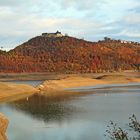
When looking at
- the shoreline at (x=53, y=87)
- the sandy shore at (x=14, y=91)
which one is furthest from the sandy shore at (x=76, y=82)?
the sandy shore at (x=14, y=91)

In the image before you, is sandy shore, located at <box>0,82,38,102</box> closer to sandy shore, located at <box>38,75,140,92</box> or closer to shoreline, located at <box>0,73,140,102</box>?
shoreline, located at <box>0,73,140,102</box>

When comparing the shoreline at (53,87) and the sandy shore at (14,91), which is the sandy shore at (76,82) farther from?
the sandy shore at (14,91)

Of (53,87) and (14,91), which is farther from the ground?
(14,91)

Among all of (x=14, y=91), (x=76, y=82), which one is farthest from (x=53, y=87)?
(x=14, y=91)

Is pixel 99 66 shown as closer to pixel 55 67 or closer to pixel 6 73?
pixel 55 67

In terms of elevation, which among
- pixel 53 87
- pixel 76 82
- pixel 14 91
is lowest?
pixel 53 87

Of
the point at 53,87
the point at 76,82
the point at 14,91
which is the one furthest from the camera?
the point at 76,82

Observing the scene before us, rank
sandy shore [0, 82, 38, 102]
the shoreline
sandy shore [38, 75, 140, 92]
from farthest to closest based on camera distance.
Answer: sandy shore [38, 75, 140, 92]
the shoreline
sandy shore [0, 82, 38, 102]

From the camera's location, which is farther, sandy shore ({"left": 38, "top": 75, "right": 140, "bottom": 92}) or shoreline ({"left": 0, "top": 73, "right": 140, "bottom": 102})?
sandy shore ({"left": 38, "top": 75, "right": 140, "bottom": 92})

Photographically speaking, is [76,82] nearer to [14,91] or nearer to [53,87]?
[53,87]

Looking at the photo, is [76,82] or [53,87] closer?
[53,87]

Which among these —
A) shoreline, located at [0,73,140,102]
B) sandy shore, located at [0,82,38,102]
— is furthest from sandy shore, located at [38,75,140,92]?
sandy shore, located at [0,82,38,102]

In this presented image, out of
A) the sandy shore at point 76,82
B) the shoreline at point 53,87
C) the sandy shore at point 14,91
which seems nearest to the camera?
the sandy shore at point 14,91

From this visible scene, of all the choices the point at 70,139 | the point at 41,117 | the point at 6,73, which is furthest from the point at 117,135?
the point at 6,73
